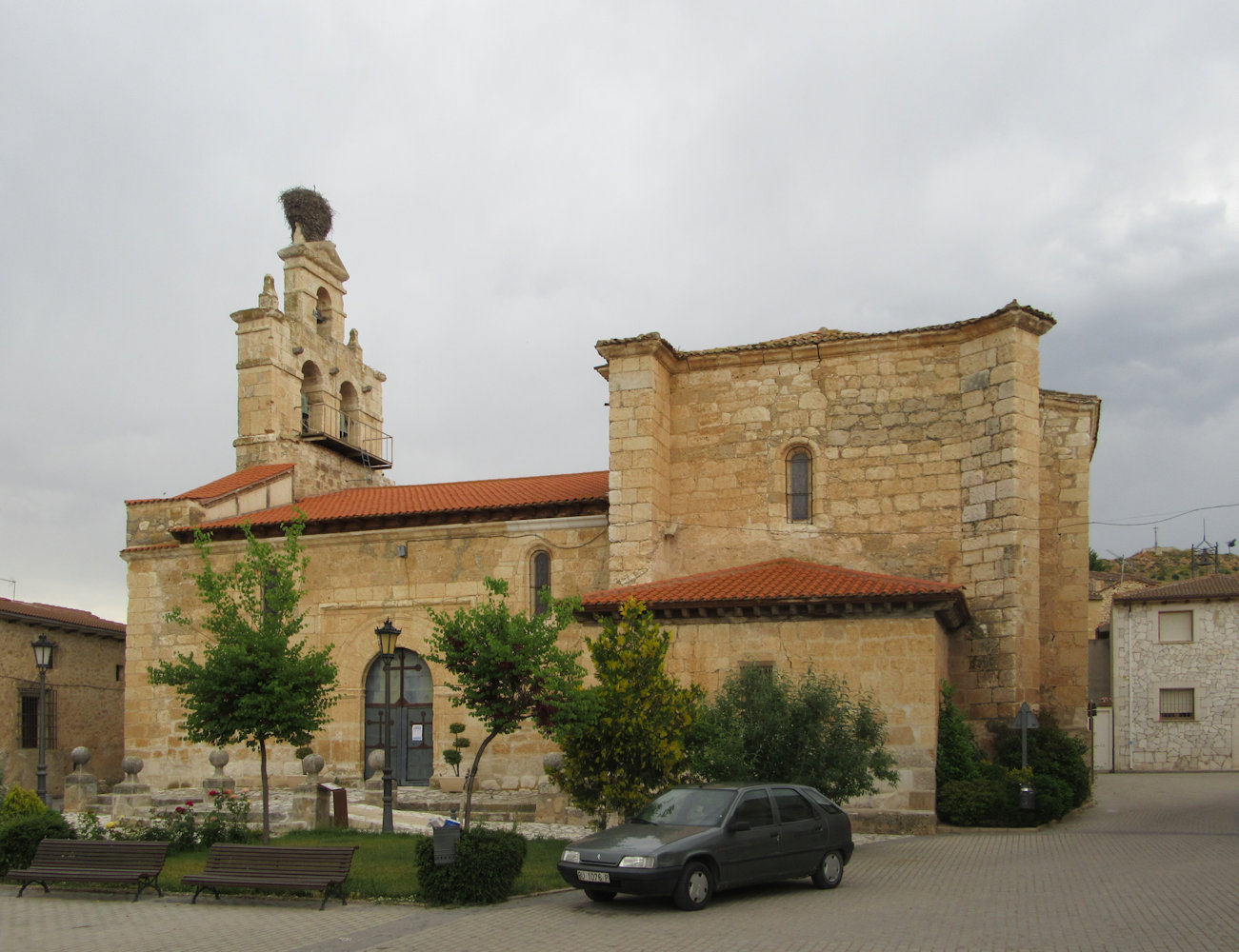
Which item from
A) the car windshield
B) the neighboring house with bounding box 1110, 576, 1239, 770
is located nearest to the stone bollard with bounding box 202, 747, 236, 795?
the car windshield

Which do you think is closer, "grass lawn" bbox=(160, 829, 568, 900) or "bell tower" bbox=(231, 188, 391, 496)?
"grass lawn" bbox=(160, 829, 568, 900)

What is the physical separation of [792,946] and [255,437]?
24525mm

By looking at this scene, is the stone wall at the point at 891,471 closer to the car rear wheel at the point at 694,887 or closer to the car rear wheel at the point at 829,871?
the car rear wheel at the point at 829,871

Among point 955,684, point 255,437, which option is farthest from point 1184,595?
point 255,437

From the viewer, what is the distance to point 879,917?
10836mm

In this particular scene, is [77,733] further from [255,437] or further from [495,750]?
[495,750]

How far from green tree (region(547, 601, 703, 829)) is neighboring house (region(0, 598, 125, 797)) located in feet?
52.6

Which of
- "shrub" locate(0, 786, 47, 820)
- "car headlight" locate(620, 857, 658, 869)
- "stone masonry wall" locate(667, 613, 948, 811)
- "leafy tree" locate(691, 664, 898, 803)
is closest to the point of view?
"car headlight" locate(620, 857, 658, 869)

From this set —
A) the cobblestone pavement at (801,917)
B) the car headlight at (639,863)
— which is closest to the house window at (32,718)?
the cobblestone pavement at (801,917)

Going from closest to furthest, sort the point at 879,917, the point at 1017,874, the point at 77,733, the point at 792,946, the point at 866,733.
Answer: the point at 792,946
the point at 879,917
the point at 1017,874
the point at 866,733
the point at 77,733

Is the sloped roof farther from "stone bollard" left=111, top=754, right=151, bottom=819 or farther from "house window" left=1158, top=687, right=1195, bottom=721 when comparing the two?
"house window" left=1158, top=687, right=1195, bottom=721

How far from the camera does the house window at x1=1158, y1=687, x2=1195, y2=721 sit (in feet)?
118

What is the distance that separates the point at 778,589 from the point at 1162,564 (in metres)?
58.8

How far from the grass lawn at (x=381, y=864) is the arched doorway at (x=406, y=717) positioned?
7268 mm
